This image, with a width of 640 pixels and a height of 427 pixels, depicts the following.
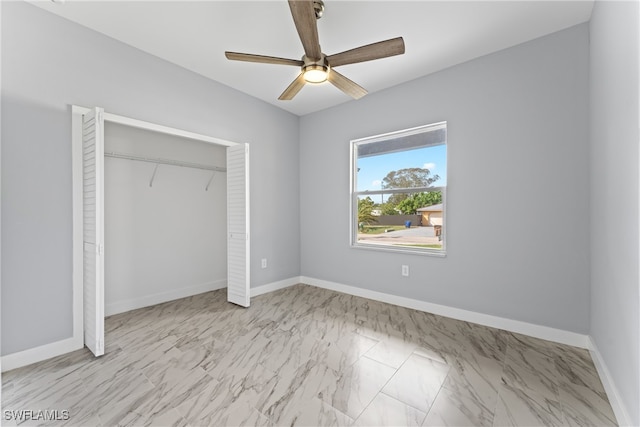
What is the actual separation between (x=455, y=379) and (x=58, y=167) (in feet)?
10.9

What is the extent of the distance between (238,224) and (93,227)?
4.56 ft

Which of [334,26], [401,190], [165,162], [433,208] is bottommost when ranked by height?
[433,208]

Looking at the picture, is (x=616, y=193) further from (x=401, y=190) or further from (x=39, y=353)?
(x=39, y=353)

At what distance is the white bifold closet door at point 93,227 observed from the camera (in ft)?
6.89

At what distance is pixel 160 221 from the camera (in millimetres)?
3422

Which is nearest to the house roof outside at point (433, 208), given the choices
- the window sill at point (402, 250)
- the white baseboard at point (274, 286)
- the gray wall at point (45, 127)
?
the window sill at point (402, 250)

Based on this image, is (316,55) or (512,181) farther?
(512,181)

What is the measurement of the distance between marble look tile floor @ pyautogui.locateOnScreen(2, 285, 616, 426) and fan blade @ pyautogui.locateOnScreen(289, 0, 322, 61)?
7.27 feet

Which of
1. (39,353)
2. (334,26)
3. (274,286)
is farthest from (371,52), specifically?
(39,353)

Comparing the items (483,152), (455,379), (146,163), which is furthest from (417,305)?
(146,163)

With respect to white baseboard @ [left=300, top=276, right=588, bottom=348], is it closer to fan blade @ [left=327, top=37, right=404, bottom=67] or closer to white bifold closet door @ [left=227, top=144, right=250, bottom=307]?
white bifold closet door @ [left=227, top=144, right=250, bottom=307]

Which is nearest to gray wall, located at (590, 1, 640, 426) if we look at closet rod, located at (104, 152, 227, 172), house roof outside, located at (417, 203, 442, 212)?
house roof outside, located at (417, 203, 442, 212)

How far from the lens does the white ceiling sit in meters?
2.08

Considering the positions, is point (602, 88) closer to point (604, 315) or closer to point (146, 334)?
point (604, 315)
